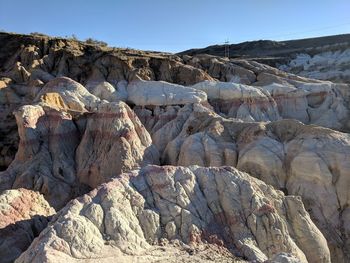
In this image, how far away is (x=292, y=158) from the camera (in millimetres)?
22281

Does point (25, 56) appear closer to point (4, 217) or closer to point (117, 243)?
point (4, 217)

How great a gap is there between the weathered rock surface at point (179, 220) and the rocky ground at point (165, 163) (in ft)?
0.10

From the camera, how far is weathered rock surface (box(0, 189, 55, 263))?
42.9 ft

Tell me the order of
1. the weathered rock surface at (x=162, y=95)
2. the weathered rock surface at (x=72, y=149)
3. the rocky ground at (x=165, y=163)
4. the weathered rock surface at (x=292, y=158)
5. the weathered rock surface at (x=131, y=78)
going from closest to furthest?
the rocky ground at (x=165, y=163), the weathered rock surface at (x=292, y=158), the weathered rock surface at (x=72, y=149), the weathered rock surface at (x=162, y=95), the weathered rock surface at (x=131, y=78)

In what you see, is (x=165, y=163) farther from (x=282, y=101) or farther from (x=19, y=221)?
(x=282, y=101)

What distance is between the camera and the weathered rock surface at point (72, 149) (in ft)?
76.0

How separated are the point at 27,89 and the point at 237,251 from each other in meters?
32.2

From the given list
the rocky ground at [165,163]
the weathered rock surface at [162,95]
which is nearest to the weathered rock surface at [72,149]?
the rocky ground at [165,163]

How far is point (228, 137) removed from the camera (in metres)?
24.9

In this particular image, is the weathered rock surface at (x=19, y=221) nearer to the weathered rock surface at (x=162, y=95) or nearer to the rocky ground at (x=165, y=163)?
Answer: the rocky ground at (x=165, y=163)

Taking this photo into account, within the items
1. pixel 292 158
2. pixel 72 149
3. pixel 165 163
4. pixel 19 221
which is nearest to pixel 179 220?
pixel 19 221

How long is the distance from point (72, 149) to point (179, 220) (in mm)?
14300

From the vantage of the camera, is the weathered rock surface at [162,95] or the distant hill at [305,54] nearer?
the weathered rock surface at [162,95]

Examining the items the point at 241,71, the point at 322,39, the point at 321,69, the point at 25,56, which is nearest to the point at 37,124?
the point at 25,56
